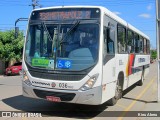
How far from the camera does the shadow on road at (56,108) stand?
9164mm

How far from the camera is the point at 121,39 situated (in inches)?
443

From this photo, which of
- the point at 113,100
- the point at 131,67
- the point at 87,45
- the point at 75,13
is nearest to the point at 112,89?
the point at 113,100

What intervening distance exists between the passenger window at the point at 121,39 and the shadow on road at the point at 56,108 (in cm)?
212

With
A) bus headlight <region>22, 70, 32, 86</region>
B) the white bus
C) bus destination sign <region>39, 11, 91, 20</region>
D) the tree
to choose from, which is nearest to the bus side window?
the white bus

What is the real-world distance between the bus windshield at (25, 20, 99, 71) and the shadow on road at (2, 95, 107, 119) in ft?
4.78

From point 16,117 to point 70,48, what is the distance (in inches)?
93.9

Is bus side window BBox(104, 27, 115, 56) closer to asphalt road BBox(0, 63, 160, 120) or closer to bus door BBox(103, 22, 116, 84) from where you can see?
bus door BBox(103, 22, 116, 84)

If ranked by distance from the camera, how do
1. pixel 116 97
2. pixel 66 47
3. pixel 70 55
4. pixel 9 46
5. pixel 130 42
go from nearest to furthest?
pixel 70 55
pixel 66 47
pixel 116 97
pixel 130 42
pixel 9 46

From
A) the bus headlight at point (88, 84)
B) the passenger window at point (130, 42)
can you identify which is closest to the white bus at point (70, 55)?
the bus headlight at point (88, 84)

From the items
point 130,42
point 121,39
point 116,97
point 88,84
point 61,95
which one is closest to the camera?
point 88,84

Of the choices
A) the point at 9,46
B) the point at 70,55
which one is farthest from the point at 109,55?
the point at 9,46

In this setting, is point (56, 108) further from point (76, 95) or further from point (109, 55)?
point (109, 55)

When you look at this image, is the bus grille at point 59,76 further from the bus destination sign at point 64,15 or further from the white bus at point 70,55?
the bus destination sign at point 64,15

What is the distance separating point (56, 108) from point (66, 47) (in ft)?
7.54
